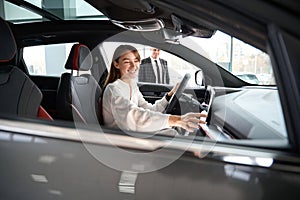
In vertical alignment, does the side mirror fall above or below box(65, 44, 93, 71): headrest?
below

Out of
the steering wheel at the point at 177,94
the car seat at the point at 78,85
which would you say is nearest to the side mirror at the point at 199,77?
the steering wheel at the point at 177,94

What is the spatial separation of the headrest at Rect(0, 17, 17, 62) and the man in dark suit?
38.2 inches

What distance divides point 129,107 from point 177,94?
576 millimetres

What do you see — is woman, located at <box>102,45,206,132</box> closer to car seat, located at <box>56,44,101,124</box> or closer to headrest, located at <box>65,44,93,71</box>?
car seat, located at <box>56,44,101,124</box>

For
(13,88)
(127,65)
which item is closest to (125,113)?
(127,65)

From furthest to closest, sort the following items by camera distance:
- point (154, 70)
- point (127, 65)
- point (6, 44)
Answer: point (154, 70), point (127, 65), point (6, 44)

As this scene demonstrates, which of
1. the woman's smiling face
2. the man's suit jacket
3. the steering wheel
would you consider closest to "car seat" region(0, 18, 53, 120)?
the woman's smiling face

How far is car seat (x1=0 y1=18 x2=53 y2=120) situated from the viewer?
1.42 metres

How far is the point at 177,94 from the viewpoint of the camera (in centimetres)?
210

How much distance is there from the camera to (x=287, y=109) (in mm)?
783

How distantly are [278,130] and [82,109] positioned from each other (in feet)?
4.02

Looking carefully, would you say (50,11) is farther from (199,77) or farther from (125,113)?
(125,113)

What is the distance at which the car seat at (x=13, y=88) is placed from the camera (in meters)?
1.42

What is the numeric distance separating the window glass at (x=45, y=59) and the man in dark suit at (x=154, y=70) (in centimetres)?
78
